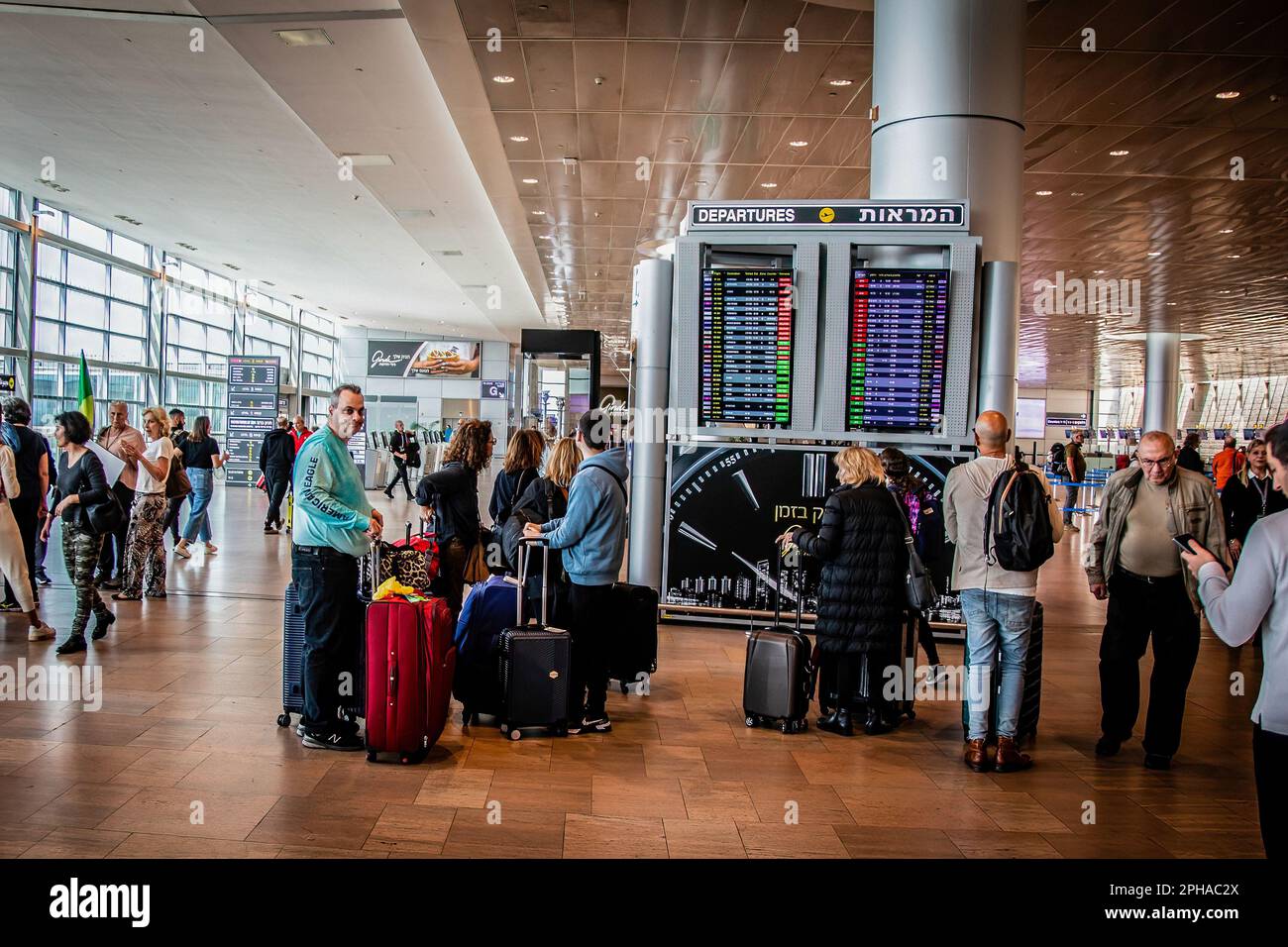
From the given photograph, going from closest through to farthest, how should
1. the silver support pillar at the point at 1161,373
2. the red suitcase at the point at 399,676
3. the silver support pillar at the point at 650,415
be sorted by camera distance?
the red suitcase at the point at 399,676, the silver support pillar at the point at 650,415, the silver support pillar at the point at 1161,373

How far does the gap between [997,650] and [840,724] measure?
0.97 meters

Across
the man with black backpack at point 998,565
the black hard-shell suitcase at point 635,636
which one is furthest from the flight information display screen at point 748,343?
the man with black backpack at point 998,565

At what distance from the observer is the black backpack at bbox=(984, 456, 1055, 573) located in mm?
4570

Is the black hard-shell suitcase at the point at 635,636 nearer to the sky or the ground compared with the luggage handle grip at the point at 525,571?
nearer to the ground

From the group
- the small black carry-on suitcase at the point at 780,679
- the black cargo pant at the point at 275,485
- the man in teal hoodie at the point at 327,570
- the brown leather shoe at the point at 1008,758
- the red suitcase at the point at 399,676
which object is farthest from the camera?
the black cargo pant at the point at 275,485

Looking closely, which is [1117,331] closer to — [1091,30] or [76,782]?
[1091,30]

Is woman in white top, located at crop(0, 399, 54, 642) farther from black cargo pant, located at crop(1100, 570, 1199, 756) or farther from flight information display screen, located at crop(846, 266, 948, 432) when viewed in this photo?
black cargo pant, located at crop(1100, 570, 1199, 756)

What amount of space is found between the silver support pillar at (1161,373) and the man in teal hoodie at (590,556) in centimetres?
3032

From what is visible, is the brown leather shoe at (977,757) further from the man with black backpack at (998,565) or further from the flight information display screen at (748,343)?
the flight information display screen at (748,343)

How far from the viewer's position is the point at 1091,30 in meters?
9.05

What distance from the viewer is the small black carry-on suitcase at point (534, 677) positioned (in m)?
4.95

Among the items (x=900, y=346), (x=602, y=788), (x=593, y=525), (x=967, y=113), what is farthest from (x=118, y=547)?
(x=967, y=113)

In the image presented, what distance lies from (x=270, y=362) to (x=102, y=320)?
372 cm
